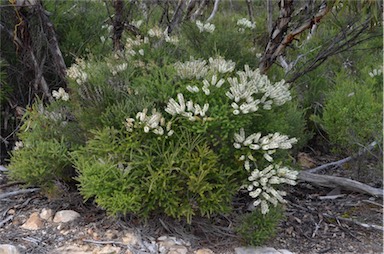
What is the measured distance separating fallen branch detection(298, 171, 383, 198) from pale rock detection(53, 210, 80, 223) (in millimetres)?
1848

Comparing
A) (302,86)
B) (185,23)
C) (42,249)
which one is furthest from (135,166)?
(302,86)

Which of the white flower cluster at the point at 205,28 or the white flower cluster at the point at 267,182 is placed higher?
the white flower cluster at the point at 205,28

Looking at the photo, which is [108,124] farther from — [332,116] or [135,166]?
[332,116]

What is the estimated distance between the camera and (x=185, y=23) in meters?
4.36

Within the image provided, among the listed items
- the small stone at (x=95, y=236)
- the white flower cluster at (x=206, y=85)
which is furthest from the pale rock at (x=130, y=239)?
the white flower cluster at (x=206, y=85)

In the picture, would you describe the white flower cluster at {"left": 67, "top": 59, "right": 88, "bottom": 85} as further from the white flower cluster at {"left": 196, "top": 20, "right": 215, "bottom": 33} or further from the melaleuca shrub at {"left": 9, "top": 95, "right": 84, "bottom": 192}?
the white flower cluster at {"left": 196, "top": 20, "right": 215, "bottom": 33}

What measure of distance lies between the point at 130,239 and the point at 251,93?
111 centimetres

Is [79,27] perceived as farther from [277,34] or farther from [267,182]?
[267,182]

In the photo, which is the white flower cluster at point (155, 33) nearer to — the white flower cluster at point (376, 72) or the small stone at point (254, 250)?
the small stone at point (254, 250)

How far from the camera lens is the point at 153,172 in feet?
9.34

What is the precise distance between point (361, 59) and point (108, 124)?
4.64 meters

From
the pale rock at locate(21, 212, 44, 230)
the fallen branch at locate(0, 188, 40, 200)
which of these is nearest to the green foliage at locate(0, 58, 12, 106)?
the fallen branch at locate(0, 188, 40, 200)

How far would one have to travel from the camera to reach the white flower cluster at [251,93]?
2.84 meters

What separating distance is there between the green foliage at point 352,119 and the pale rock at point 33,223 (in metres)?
2.56
